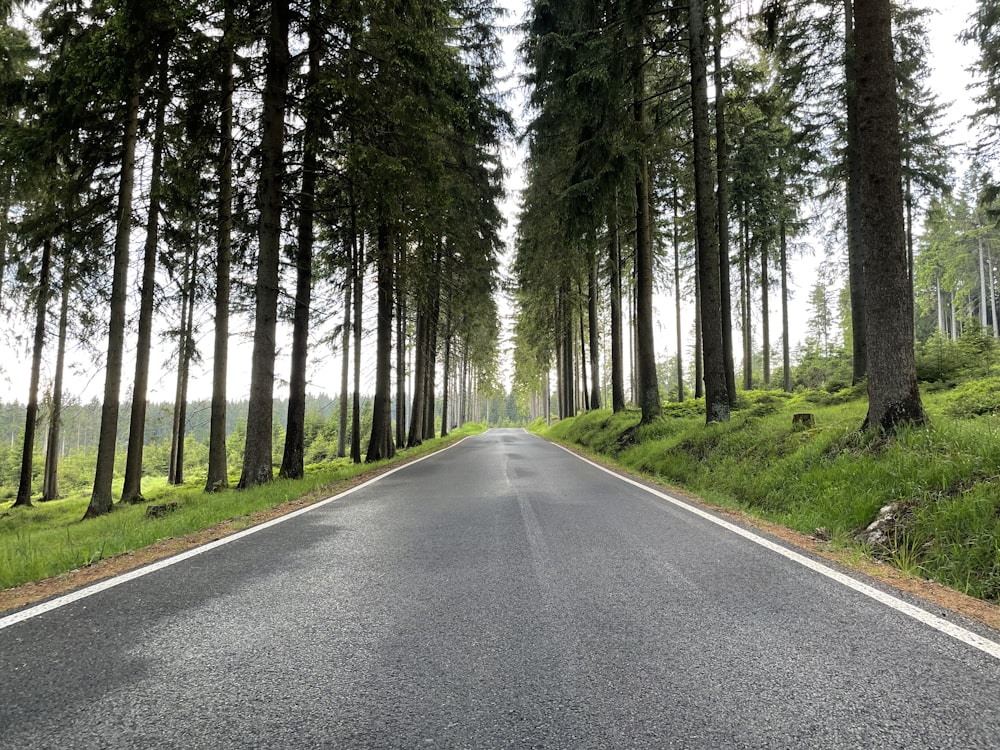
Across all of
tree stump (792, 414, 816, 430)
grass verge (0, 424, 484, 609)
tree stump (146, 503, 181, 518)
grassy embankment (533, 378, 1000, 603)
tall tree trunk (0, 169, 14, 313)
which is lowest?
tree stump (146, 503, 181, 518)

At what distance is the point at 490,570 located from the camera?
386 centimetres

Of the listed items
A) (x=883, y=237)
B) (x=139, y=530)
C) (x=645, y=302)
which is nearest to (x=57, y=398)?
(x=139, y=530)

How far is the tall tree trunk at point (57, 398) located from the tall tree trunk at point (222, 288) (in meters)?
3.80

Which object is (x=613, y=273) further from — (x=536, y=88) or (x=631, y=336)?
(x=631, y=336)

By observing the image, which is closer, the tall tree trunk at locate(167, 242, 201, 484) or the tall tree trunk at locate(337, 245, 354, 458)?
the tall tree trunk at locate(167, 242, 201, 484)

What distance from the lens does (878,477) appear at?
5.47 m

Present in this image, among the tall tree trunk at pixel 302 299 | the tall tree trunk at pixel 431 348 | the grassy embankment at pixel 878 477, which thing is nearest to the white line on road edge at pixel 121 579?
the tall tree trunk at pixel 302 299

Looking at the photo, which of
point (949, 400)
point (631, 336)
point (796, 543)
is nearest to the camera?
point (796, 543)

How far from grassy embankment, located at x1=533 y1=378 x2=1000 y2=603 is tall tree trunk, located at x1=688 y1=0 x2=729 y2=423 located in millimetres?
923

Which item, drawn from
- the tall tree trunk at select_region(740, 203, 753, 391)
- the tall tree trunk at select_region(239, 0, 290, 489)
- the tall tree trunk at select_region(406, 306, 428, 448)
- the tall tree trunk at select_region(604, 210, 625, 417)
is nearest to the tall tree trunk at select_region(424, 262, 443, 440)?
the tall tree trunk at select_region(406, 306, 428, 448)

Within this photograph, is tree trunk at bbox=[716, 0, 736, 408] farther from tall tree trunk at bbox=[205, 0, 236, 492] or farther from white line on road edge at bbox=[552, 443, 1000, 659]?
tall tree trunk at bbox=[205, 0, 236, 492]

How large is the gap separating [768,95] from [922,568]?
48.8 ft

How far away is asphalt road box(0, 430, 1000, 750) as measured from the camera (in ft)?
6.05

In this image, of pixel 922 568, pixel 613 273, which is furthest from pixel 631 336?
pixel 922 568
